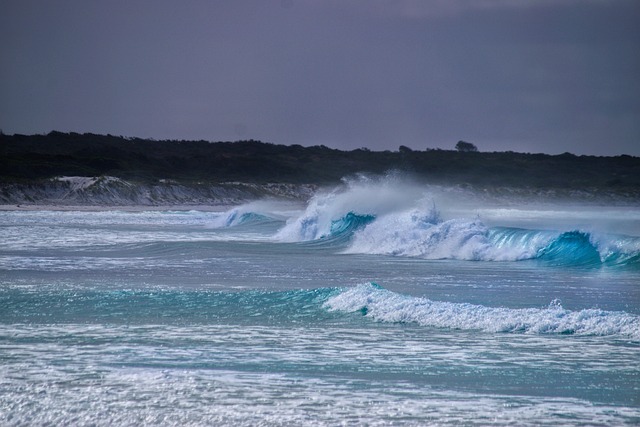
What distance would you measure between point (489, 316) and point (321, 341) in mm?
2168

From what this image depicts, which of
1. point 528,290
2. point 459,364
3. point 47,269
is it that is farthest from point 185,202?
point 459,364

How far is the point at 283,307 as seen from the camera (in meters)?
12.1

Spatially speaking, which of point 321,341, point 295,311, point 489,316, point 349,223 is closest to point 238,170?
point 349,223

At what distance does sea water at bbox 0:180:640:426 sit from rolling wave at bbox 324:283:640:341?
29mm

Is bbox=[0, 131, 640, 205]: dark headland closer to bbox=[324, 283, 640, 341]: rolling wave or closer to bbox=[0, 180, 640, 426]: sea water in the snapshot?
bbox=[0, 180, 640, 426]: sea water

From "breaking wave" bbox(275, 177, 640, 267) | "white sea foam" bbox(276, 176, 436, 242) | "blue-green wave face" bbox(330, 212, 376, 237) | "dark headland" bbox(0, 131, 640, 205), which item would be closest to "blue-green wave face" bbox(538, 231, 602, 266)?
"breaking wave" bbox(275, 177, 640, 267)

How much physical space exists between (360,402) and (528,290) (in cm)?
735

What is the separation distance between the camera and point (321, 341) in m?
9.72

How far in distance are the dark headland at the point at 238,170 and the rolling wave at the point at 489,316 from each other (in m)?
55.7

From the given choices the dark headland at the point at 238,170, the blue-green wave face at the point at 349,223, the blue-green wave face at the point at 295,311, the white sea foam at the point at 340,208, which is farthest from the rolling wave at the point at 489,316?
the dark headland at the point at 238,170

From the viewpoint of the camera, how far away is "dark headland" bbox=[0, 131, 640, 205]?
70688mm

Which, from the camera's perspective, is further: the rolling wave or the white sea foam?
the white sea foam

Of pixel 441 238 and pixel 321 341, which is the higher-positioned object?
pixel 441 238

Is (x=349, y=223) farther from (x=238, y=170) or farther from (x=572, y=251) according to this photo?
(x=238, y=170)
